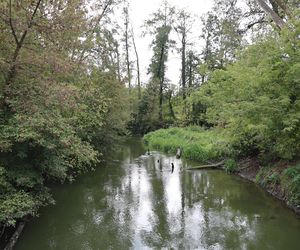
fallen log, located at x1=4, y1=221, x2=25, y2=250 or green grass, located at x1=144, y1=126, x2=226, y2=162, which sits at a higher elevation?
green grass, located at x1=144, y1=126, x2=226, y2=162

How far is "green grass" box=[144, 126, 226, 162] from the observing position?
17034 millimetres

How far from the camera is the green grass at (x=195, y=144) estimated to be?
55.9 ft

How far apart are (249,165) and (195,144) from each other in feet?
15.4

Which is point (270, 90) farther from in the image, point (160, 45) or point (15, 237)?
point (160, 45)

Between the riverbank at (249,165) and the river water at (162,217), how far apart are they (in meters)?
0.40

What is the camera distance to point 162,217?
9.38 meters

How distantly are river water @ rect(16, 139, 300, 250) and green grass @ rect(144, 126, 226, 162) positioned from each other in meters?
2.84

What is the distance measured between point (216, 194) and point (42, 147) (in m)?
6.74

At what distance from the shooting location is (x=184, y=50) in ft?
119

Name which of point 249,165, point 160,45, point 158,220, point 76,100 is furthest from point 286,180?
point 160,45

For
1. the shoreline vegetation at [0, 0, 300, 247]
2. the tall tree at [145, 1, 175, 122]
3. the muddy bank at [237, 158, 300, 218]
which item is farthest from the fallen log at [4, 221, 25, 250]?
the tall tree at [145, 1, 175, 122]

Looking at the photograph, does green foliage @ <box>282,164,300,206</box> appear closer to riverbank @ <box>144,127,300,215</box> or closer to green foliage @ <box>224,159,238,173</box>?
riverbank @ <box>144,127,300,215</box>

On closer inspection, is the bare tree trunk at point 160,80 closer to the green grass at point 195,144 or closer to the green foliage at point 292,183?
the green grass at point 195,144

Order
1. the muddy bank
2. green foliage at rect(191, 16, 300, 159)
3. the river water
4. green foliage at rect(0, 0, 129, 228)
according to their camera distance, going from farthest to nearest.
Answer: the muddy bank < green foliage at rect(191, 16, 300, 159) < the river water < green foliage at rect(0, 0, 129, 228)
